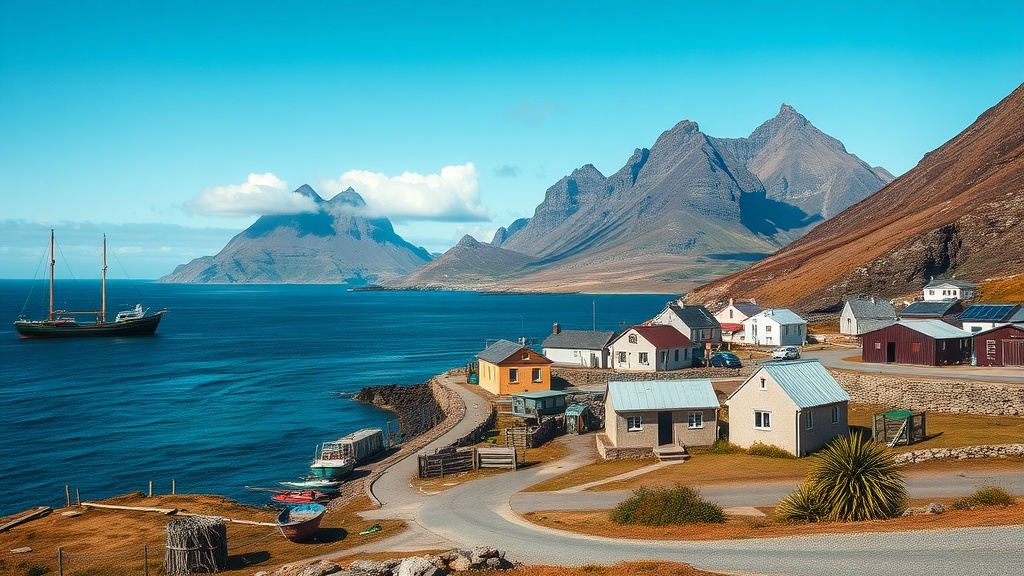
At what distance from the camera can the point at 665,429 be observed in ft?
159

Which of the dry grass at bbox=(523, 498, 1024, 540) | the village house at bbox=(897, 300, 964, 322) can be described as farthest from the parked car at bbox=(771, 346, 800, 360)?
the dry grass at bbox=(523, 498, 1024, 540)

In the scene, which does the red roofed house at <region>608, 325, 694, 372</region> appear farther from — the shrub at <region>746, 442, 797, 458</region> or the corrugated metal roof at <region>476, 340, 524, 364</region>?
the shrub at <region>746, 442, 797, 458</region>

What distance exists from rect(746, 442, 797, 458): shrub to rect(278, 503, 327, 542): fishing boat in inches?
1039

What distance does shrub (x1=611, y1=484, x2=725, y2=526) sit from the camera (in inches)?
1150

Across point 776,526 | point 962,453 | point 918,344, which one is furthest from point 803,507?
point 918,344

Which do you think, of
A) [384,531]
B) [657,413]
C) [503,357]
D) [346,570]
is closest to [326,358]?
[503,357]

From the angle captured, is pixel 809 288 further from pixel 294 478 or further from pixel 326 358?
pixel 294 478

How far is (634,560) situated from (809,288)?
145110mm

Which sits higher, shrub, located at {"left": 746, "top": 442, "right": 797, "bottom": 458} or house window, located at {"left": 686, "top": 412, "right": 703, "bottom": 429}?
house window, located at {"left": 686, "top": 412, "right": 703, "bottom": 429}

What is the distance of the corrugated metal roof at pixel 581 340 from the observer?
81125 mm

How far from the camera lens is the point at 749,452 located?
4581cm

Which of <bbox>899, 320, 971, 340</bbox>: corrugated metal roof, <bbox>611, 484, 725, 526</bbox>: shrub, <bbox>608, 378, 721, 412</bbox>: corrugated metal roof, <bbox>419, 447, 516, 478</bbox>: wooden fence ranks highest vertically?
<bbox>899, 320, 971, 340</bbox>: corrugated metal roof

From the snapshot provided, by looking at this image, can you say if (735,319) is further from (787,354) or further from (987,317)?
(987,317)

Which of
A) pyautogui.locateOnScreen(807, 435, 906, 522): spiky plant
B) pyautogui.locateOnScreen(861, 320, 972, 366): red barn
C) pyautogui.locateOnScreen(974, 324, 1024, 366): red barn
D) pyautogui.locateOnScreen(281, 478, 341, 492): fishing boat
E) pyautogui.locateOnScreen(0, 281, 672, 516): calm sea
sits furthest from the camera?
pyautogui.locateOnScreen(861, 320, 972, 366): red barn
